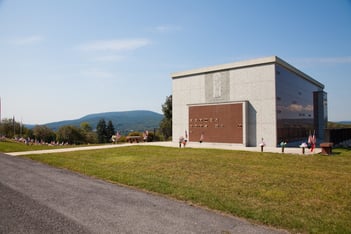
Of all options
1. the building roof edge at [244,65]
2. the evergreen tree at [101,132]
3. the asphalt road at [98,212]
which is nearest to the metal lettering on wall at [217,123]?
the building roof edge at [244,65]

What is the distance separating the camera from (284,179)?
9617 millimetres

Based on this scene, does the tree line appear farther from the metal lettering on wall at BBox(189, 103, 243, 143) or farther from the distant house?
the metal lettering on wall at BBox(189, 103, 243, 143)

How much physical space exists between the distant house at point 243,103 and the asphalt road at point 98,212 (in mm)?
17316

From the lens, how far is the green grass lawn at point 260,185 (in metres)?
5.88

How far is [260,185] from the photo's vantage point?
28.7 feet

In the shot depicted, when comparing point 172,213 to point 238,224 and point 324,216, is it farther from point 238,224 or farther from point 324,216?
point 324,216

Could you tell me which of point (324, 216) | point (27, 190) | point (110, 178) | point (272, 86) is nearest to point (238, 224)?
point (324, 216)

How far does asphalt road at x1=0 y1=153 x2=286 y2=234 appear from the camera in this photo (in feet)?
17.0

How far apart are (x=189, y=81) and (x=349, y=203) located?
897 inches

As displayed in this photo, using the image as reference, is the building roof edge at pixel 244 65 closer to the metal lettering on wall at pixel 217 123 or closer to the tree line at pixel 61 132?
the metal lettering on wall at pixel 217 123

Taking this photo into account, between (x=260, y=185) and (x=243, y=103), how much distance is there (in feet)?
50.7

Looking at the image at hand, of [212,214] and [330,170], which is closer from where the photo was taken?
[212,214]

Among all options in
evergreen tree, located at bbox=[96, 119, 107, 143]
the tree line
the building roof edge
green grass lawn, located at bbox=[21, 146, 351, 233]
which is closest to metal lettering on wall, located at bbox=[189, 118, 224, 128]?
the building roof edge

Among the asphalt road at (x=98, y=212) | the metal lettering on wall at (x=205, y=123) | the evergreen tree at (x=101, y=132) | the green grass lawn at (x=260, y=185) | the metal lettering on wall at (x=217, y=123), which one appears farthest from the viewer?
the evergreen tree at (x=101, y=132)
